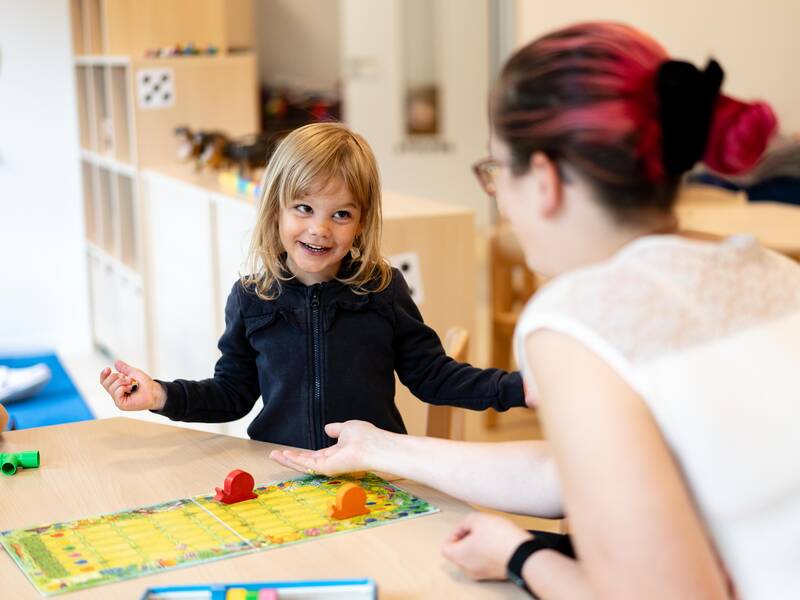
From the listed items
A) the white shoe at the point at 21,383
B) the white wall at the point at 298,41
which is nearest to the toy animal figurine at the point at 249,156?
the white shoe at the point at 21,383

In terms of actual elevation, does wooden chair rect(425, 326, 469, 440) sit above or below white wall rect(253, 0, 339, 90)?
below

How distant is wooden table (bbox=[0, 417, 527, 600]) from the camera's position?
102 cm

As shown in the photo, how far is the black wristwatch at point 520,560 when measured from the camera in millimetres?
981

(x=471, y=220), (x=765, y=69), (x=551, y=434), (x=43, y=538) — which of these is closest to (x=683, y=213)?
(x=551, y=434)

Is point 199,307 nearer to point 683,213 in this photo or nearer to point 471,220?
point 471,220

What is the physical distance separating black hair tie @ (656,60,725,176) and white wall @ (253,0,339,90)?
5.35 m

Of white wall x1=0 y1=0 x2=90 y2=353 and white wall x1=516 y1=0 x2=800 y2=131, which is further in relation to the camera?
white wall x1=516 y1=0 x2=800 y2=131

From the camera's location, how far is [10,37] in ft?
14.6

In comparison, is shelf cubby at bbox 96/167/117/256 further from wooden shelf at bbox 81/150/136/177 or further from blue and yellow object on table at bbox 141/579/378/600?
blue and yellow object on table at bbox 141/579/378/600

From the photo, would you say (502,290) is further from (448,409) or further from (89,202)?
(89,202)

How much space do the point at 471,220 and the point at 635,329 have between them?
1687 millimetres

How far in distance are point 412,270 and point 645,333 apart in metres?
1.61

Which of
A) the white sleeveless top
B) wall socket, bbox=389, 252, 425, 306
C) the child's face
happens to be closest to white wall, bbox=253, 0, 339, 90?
wall socket, bbox=389, 252, 425, 306

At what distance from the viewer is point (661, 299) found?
2.78 ft
